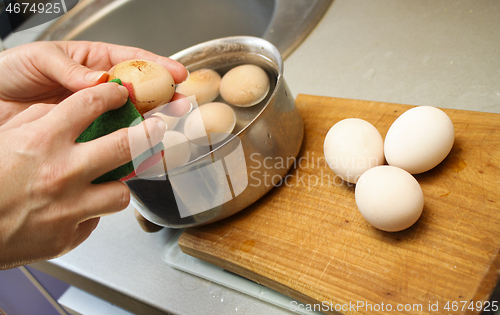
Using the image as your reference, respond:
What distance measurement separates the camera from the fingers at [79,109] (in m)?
0.46

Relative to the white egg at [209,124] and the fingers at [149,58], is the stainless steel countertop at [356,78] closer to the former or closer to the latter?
the white egg at [209,124]

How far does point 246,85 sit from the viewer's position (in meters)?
0.83

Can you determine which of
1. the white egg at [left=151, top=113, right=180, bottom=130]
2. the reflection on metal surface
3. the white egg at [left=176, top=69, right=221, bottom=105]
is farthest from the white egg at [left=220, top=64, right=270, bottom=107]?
the reflection on metal surface

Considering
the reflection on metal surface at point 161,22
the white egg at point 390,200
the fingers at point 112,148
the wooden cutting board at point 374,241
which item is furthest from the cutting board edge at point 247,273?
the reflection on metal surface at point 161,22

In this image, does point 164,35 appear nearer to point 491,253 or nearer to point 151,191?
point 151,191

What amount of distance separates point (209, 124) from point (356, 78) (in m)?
0.48

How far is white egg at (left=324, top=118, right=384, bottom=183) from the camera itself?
66cm

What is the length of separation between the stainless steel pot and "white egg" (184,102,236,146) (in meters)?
0.09

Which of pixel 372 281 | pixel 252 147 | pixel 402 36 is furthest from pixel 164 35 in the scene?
pixel 372 281

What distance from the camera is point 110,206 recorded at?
50 centimetres

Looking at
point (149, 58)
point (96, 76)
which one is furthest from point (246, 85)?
point (96, 76)

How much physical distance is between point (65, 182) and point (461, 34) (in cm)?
105

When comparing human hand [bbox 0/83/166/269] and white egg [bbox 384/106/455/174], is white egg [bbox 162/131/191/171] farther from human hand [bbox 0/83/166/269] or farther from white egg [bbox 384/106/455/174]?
white egg [bbox 384/106/455/174]

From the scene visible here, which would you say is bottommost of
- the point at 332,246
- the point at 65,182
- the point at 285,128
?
the point at 332,246
